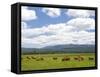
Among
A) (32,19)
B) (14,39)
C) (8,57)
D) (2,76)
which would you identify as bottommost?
(2,76)

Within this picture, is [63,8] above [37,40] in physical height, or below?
above

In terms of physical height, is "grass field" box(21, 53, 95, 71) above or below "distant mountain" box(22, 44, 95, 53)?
below

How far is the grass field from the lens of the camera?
11.1 ft

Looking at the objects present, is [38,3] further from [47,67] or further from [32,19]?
[47,67]

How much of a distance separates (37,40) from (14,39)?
28 centimetres

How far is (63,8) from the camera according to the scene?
11.7 ft

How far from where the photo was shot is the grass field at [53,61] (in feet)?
11.1

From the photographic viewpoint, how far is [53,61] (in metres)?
3.54

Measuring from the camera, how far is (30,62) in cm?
342

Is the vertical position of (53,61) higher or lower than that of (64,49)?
lower

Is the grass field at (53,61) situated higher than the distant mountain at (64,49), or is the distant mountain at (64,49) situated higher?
the distant mountain at (64,49)

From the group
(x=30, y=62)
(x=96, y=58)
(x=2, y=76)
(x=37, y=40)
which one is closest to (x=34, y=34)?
(x=37, y=40)

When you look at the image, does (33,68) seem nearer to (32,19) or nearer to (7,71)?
(7,71)

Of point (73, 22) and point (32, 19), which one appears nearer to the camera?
point (32, 19)
